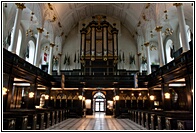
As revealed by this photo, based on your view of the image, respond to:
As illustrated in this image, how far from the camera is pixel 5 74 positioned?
8445mm

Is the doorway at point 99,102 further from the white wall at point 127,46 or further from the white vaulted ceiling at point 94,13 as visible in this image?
the white vaulted ceiling at point 94,13

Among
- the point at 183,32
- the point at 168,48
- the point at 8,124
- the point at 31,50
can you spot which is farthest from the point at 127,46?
the point at 8,124

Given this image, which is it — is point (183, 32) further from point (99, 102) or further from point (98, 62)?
point (99, 102)

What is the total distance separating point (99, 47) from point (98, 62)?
2359mm

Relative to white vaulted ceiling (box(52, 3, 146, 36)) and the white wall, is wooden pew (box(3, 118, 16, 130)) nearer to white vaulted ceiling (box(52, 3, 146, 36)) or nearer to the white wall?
white vaulted ceiling (box(52, 3, 146, 36))

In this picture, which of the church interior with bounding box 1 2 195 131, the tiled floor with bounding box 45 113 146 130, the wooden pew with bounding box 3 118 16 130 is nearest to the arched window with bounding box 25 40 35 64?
the church interior with bounding box 1 2 195 131

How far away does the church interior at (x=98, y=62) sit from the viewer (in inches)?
391

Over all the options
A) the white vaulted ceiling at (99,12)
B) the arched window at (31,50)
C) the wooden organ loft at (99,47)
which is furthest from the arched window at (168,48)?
the arched window at (31,50)

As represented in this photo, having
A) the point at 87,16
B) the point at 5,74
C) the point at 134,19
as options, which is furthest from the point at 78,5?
the point at 5,74

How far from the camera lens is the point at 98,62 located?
2008 cm

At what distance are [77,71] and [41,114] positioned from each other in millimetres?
12893

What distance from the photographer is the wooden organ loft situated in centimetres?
1964

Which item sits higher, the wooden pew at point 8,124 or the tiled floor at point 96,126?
the wooden pew at point 8,124

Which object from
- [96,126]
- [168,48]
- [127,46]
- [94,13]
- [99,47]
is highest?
[94,13]
